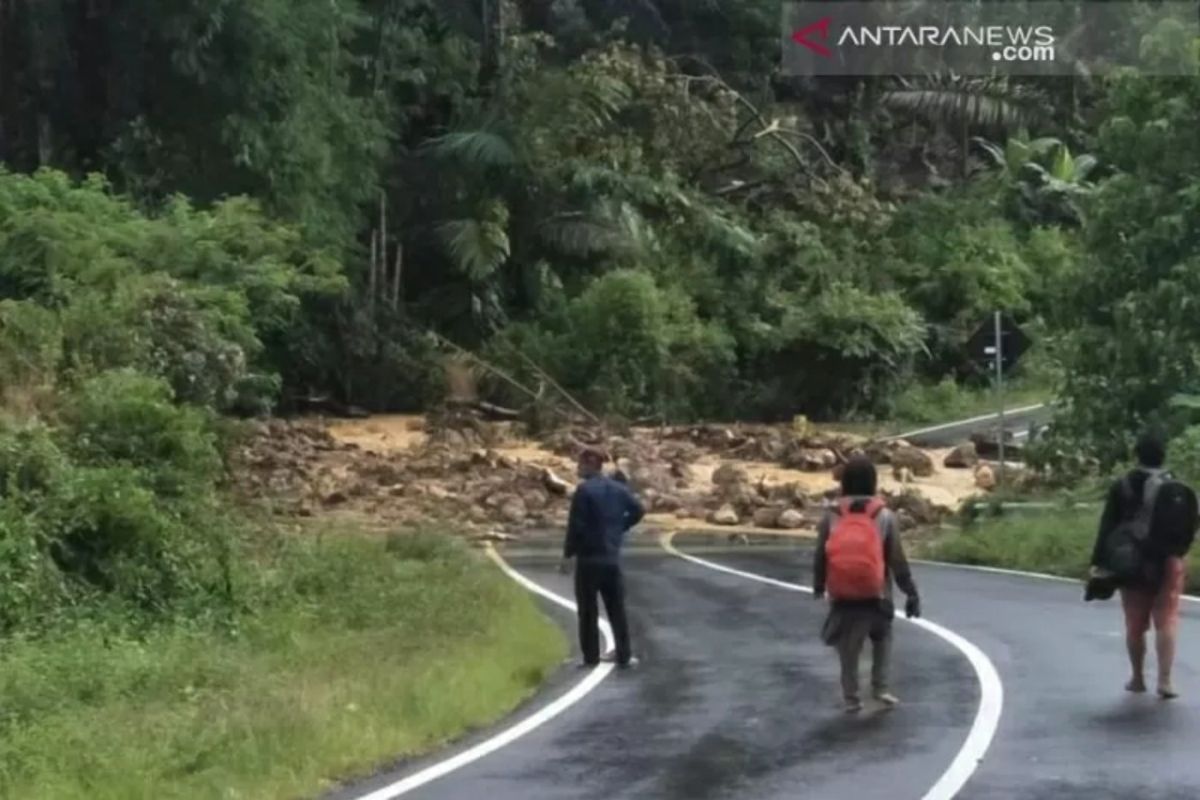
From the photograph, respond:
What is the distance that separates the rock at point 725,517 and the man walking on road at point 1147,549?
21.7 m

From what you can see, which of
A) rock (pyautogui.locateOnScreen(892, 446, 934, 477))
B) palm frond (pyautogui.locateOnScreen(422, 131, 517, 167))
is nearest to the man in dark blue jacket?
rock (pyautogui.locateOnScreen(892, 446, 934, 477))

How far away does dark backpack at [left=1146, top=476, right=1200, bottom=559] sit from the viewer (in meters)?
12.9

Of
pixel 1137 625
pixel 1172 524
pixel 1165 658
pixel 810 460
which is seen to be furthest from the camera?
pixel 810 460

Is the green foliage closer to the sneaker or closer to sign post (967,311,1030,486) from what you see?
sign post (967,311,1030,486)

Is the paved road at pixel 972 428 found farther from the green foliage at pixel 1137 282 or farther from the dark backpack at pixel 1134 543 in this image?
the dark backpack at pixel 1134 543

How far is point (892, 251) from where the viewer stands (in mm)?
61281

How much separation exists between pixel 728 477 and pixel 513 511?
4.83 meters

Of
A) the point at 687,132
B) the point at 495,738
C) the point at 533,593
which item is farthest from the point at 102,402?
the point at 687,132

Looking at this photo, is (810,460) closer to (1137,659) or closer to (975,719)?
(1137,659)

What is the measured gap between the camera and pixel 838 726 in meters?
12.4

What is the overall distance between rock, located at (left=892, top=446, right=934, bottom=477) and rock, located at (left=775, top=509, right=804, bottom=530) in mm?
7059

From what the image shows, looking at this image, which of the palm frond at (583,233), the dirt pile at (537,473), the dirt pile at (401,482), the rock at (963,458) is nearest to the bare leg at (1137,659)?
the dirt pile at (537,473)

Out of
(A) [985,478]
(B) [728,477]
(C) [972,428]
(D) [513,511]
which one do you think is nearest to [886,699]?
(D) [513,511]

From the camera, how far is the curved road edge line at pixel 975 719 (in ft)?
34.0
